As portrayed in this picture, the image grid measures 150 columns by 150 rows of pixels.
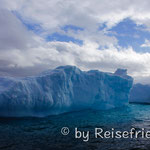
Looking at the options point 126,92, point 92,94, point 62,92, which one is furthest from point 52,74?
point 126,92

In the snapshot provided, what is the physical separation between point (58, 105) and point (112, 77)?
1220cm

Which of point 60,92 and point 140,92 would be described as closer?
point 60,92

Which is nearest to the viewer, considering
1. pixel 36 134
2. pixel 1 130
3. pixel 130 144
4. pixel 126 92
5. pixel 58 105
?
pixel 130 144

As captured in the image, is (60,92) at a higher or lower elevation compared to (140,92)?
higher

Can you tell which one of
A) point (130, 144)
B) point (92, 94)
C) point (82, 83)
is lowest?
point (130, 144)

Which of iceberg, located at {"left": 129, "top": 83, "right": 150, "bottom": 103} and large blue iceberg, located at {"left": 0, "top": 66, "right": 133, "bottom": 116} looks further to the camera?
iceberg, located at {"left": 129, "top": 83, "right": 150, "bottom": 103}

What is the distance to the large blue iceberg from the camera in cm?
1330

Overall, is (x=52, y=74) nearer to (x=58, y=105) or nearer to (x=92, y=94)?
(x=58, y=105)

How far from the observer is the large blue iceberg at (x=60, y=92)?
13297mm

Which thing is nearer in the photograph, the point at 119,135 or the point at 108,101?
the point at 119,135

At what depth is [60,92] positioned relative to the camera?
682 inches

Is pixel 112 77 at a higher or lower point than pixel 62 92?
higher

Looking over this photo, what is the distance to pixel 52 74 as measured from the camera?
56.1 ft

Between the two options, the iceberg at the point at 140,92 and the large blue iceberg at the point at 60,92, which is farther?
the iceberg at the point at 140,92
